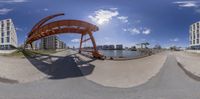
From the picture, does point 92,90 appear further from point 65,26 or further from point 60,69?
point 65,26

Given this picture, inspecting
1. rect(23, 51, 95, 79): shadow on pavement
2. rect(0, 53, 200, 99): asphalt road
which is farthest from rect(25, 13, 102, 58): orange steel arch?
rect(0, 53, 200, 99): asphalt road

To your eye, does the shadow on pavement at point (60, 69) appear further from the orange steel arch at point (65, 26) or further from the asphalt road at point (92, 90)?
the orange steel arch at point (65, 26)

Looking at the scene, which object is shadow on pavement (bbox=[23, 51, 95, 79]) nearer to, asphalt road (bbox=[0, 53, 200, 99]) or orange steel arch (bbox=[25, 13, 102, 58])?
asphalt road (bbox=[0, 53, 200, 99])

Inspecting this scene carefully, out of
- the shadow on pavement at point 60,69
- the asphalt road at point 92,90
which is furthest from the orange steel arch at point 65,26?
the asphalt road at point 92,90

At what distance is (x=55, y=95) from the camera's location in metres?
7.55

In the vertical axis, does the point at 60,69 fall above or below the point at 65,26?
below

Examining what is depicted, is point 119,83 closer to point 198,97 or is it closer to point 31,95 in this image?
point 198,97

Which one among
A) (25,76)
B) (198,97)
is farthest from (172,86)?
(25,76)

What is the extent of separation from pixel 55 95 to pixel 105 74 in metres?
5.19

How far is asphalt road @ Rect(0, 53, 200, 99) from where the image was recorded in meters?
7.48

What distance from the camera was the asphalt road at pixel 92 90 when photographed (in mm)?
7479

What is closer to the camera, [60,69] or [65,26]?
[60,69]

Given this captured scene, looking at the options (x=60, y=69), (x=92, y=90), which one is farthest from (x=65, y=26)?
(x=92, y=90)

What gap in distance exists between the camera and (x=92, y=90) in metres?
8.58
